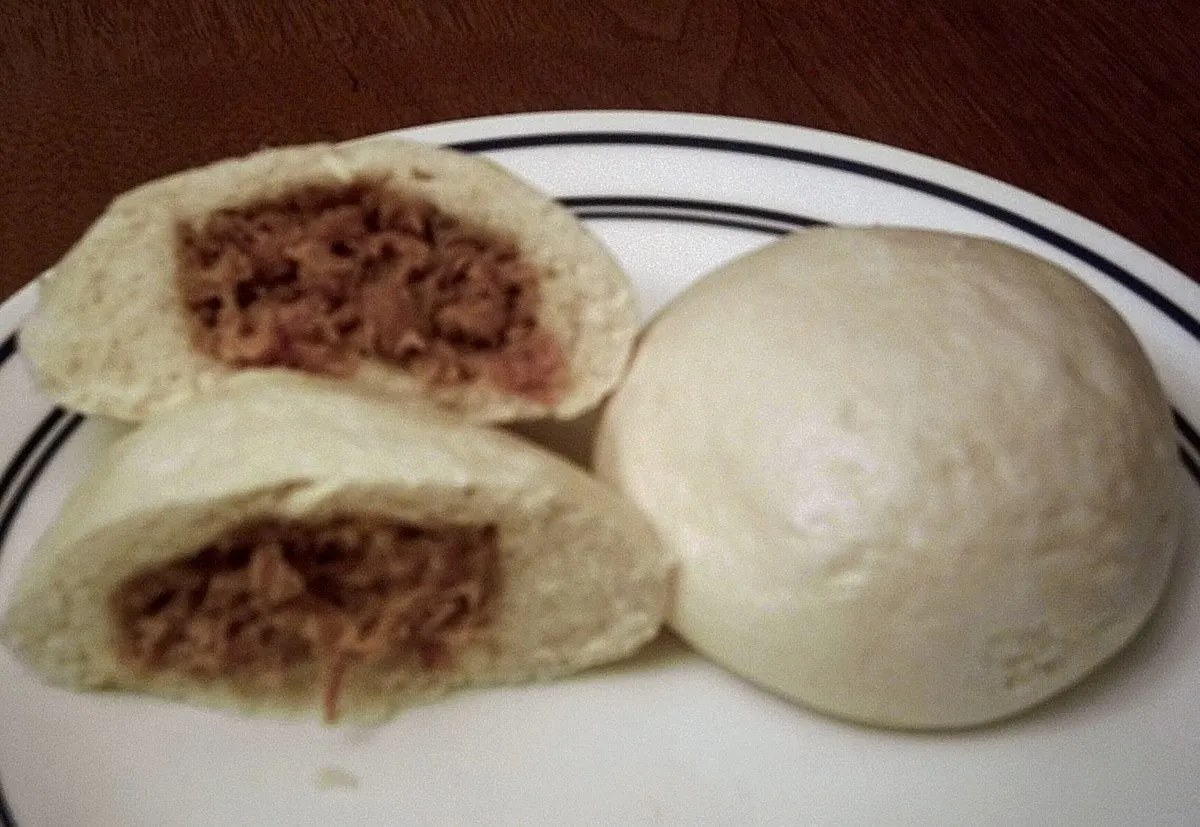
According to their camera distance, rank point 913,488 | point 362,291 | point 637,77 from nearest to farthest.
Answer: point 913,488 → point 362,291 → point 637,77

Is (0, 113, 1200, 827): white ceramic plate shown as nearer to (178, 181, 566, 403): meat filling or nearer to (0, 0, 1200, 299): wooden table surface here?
(178, 181, 566, 403): meat filling

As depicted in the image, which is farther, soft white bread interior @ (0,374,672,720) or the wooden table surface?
the wooden table surface

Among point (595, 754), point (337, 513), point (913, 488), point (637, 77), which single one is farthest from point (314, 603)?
point (637, 77)

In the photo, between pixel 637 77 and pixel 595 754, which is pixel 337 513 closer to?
pixel 595 754

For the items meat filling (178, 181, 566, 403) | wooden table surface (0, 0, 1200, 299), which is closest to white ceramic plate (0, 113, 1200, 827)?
meat filling (178, 181, 566, 403)

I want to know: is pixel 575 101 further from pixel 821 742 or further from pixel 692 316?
pixel 821 742

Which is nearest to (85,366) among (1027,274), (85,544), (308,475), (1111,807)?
(85,544)

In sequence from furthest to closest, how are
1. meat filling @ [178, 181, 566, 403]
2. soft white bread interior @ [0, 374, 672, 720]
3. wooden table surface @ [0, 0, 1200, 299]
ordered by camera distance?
wooden table surface @ [0, 0, 1200, 299] < meat filling @ [178, 181, 566, 403] < soft white bread interior @ [0, 374, 672, 720]
